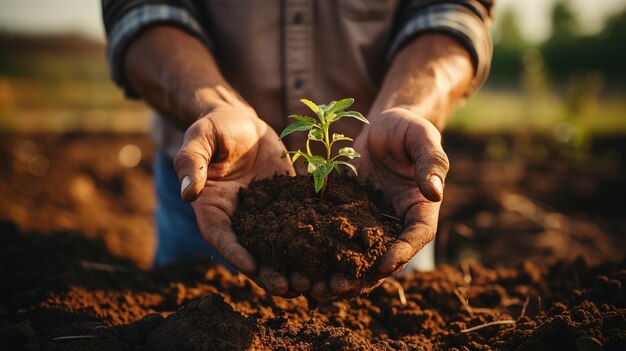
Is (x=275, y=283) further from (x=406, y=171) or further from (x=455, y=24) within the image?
(x=455, y=24)

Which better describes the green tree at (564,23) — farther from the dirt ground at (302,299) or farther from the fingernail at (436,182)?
the fingernail at (436,182)

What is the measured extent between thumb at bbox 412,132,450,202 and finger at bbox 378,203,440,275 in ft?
0.36

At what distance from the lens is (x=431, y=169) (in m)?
1.72

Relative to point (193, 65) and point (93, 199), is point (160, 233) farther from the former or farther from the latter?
point (93, 199)

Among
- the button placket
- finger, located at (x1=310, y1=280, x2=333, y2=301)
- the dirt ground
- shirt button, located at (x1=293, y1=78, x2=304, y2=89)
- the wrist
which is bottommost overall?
the dirt ground

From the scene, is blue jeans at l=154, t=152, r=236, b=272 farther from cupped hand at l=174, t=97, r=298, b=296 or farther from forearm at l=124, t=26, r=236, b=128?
cupped hand at l=174, t=97, r=298, b=296

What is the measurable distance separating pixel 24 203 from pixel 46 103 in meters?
3.58

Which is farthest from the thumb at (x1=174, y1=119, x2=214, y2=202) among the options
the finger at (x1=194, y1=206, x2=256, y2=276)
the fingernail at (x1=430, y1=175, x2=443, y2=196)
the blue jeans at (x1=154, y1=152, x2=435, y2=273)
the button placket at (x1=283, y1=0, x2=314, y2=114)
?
the blue jeans at (x1=154, y1=152, x2=435, y2=273)

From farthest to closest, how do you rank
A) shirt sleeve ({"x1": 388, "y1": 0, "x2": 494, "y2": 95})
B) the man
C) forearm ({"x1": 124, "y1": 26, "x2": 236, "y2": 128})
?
shirt sleeve ({"x1": 388, "y1": 0, "x2": 494, "y2": 95}) < forearm ({"x1": 124, "y1": 26, "x2": 236, "y2": 128}) < the man

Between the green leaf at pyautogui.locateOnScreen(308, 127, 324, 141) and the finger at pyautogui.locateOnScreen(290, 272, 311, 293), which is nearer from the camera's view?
the finger at pyautogui.locateOnScreen(290, 272, 311, 293)

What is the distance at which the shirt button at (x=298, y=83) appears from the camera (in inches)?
109

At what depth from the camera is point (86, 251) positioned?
112 inches

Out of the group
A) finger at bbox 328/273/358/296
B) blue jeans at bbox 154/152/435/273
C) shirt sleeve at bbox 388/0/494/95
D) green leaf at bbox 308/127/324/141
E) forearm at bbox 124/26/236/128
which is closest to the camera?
finger at bbox 328/273/358/296

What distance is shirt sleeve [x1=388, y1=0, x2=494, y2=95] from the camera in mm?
2682
